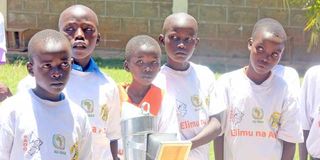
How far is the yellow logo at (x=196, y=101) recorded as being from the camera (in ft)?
12.1

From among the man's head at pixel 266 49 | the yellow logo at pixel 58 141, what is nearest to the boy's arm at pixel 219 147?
the man's head at pixel 266 49

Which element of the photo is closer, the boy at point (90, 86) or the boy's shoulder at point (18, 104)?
the boy's shoulder at point (18, 104)

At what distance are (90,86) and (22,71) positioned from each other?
19.2 ft

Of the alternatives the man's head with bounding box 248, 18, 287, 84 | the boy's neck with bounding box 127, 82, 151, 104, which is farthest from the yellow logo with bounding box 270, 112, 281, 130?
the boy's neck with bounding box 127, 82, 151, 104

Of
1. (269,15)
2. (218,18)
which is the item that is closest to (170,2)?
(218,18)

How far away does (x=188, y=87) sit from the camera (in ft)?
12.2

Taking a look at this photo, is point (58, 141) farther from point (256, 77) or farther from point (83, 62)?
point (256, 77)

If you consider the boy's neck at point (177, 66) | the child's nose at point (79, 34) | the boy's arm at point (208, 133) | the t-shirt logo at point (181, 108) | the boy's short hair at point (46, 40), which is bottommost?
the boy's arm at point (208, 133)

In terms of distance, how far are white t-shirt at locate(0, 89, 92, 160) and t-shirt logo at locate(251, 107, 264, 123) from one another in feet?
3.65

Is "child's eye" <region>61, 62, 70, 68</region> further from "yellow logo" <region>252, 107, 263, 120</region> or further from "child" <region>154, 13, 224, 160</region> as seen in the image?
"yellow logo" <region>252, 107, 263, 120</region>

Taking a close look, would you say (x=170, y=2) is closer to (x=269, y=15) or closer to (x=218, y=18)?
(x=218, y=18)

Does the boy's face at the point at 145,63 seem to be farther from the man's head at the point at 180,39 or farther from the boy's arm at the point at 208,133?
the boy's arm at the point at 208,133

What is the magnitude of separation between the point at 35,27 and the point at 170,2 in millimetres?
2166

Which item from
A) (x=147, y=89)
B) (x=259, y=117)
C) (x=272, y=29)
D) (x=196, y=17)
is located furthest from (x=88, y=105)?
(x=196, y=17)
